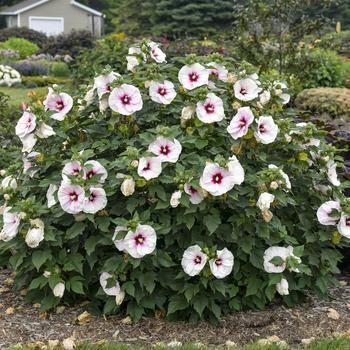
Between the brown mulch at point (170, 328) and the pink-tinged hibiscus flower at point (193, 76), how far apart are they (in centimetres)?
125

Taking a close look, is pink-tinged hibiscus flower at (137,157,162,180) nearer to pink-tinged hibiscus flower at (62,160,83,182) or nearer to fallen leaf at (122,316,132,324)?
pink-tinged hibiscus flower at (62,160,83,182)

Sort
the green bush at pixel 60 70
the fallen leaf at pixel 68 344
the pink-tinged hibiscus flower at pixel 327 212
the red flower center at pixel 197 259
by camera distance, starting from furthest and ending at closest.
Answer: the green bush at pixel 60 70
the pink-tinged hibiscus flower at pixel 327 212
the red flower center at pixel 197 259
the fallen leaf at pixel 68 344

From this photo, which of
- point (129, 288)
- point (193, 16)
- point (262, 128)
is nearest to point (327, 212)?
point (262, 128)

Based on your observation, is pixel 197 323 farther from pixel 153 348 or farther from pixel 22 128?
pixel 22 128

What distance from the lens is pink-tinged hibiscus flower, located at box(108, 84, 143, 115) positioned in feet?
11.1

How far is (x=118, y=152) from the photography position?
3.62 metres

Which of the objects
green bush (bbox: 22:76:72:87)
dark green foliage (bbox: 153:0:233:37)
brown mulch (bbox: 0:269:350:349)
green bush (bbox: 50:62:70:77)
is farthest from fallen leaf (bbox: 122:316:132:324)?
dark green foliage (bbox: 153:0:233:37)

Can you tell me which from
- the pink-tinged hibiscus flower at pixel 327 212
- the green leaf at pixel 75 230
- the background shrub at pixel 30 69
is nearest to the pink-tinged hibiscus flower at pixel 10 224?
the green leaf at pixel 75 230

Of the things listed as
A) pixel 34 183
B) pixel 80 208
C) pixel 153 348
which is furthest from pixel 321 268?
pixel 34 183

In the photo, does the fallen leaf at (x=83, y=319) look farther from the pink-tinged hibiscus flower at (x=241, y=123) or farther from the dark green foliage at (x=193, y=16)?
the dark green foliage at (x=193, y=16)

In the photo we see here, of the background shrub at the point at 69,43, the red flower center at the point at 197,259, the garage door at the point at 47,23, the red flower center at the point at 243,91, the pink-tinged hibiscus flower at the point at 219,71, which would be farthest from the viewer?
the garage door at the point at 47,23

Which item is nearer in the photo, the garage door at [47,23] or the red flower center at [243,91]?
the red flower center at [243,91]

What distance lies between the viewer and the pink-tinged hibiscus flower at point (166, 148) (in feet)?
10.7

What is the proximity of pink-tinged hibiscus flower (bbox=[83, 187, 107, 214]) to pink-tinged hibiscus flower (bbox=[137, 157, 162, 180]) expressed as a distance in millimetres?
223
